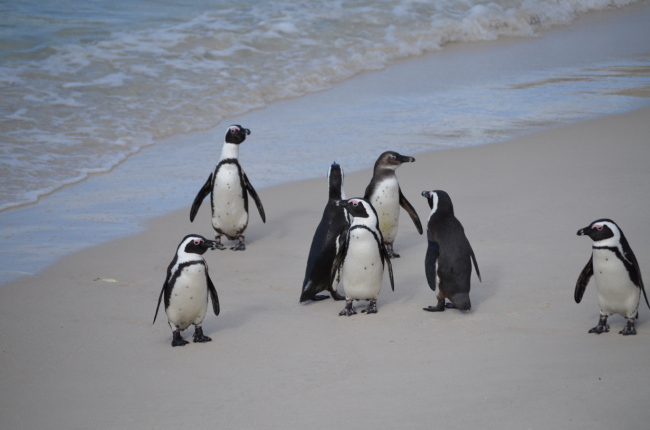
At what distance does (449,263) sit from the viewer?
4.67 metres

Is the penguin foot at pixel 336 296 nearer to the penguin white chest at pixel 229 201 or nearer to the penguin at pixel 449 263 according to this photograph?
the penguin at pixel 449 263

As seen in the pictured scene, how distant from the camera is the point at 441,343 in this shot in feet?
13.7

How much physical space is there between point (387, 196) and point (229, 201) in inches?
51.0

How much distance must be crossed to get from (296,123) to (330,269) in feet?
15.6

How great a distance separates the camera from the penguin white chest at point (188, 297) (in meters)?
4.33

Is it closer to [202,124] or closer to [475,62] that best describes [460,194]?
[202,124]

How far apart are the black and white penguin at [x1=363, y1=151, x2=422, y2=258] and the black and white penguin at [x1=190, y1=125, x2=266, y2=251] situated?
986 millimetres

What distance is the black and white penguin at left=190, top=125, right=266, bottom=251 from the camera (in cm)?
645

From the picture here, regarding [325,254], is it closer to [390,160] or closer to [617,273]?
[390,160]

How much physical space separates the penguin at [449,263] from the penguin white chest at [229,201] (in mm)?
2055

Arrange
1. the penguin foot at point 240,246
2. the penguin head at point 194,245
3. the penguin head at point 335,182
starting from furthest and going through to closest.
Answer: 1. the penguin foot at point 240,246
2. the penguin head at point 335,182
3. the penguin head at point 194,245

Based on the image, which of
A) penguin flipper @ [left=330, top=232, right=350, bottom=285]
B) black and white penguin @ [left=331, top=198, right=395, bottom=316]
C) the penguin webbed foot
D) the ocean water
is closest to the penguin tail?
the penguin webbed foot

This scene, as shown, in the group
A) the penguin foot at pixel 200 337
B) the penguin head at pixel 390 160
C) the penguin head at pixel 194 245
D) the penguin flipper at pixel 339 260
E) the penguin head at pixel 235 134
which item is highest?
the penguin head at pixel 235 134

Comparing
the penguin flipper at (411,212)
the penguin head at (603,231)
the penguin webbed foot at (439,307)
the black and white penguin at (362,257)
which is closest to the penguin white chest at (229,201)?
the penguin flipper at (411,212)
